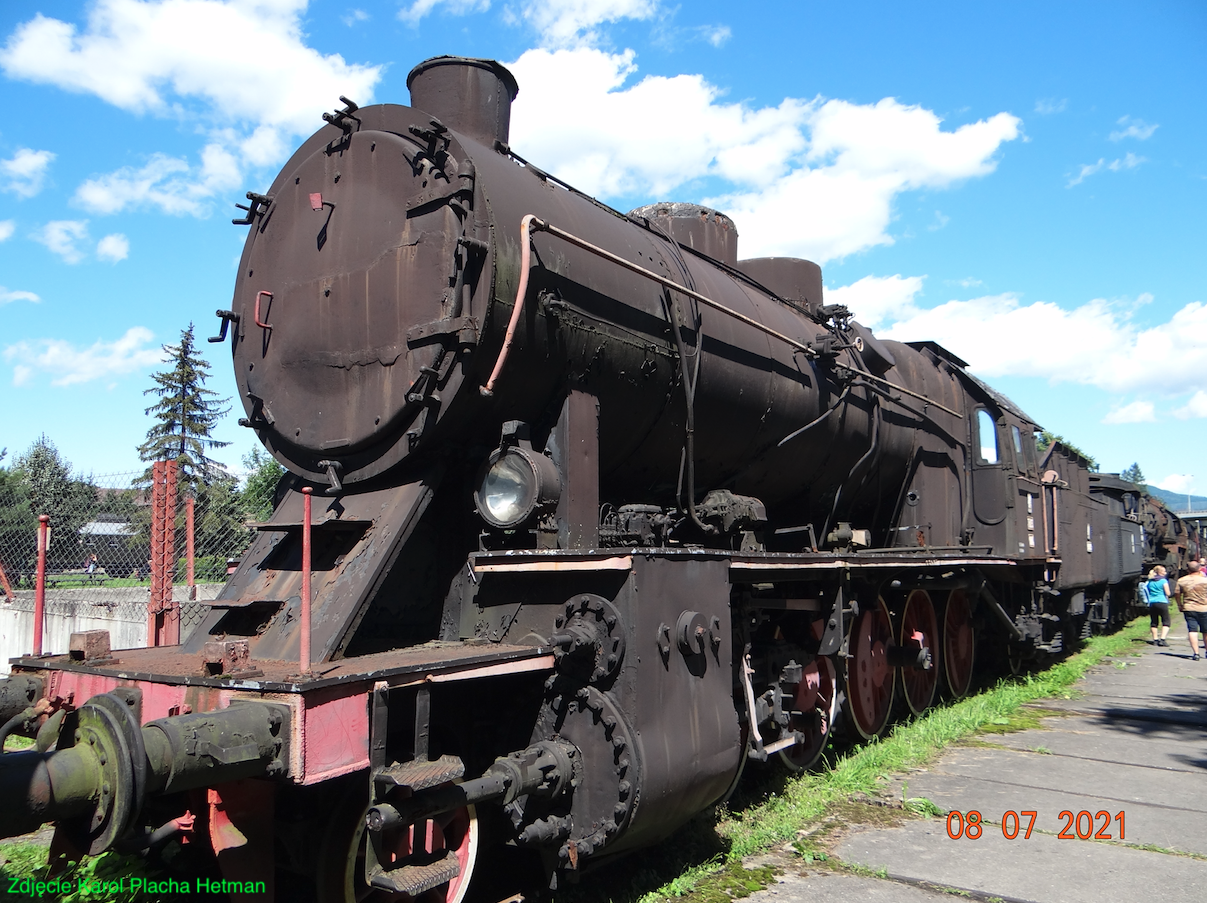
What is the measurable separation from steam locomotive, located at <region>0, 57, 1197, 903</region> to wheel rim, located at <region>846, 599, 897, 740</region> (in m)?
0.64

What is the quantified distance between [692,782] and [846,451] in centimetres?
353

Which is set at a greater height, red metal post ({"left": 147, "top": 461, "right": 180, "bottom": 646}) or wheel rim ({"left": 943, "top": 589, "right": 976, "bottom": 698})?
red metal post ({"left": 147, "top": 461, "right": 180, "bottom": 646})

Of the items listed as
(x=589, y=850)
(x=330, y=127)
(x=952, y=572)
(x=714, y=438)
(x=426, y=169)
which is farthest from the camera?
(x=952, y=572)

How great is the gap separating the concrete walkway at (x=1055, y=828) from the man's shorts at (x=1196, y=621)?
5839 millimetres

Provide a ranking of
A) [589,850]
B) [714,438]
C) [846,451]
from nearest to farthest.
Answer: [589,850] → [714,438] → [846,451]

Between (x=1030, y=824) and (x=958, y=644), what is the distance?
379 centimetres

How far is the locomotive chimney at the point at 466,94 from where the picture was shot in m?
4.44

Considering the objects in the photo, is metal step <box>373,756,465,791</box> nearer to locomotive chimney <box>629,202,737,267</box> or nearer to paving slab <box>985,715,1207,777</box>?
locomotive chimney <box>629,202,737,267</box>

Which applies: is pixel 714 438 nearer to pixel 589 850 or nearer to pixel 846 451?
pixel 846 451

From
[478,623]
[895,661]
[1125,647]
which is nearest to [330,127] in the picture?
[478,623]

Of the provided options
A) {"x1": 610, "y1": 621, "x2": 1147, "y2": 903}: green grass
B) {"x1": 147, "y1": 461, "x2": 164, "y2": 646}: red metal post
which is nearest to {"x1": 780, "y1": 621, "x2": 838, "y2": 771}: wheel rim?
{"x1": 610, "y1": 621, "x2": 1147, "y2": 903}: green grass

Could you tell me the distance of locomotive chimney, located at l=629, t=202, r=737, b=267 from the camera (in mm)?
6285

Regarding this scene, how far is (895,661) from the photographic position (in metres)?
6.70

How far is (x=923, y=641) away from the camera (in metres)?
7.10
